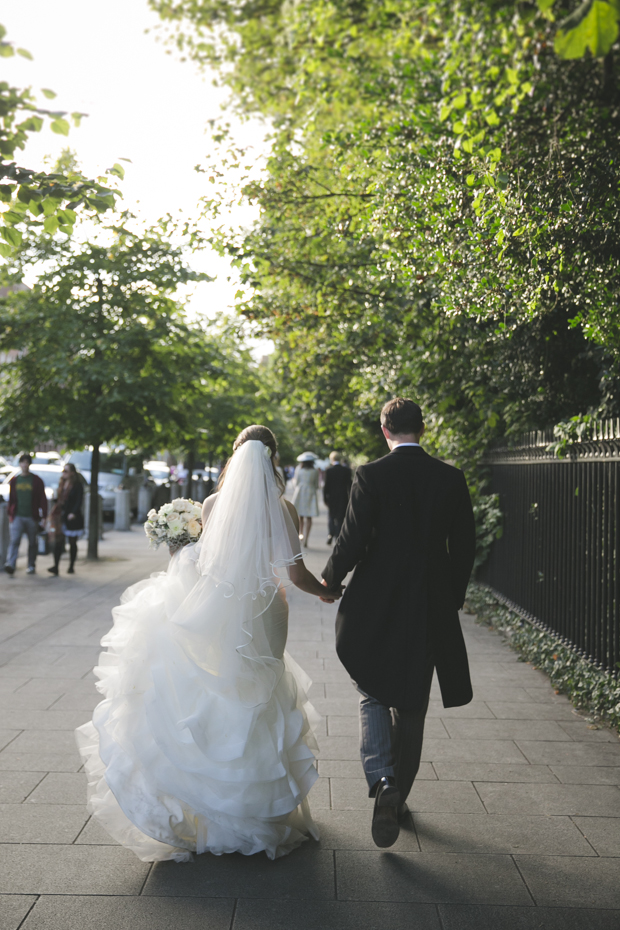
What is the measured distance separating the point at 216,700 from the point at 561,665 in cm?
410

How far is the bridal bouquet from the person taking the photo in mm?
4504

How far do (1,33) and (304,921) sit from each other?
361 centimetres

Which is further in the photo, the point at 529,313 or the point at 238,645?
the point at 529,313

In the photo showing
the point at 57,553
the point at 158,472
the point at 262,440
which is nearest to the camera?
the point at 262,440

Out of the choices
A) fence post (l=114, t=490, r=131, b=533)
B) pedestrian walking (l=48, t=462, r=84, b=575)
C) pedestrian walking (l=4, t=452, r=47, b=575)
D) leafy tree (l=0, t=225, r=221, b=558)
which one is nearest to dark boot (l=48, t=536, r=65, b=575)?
pedestrian walking (l=48, t=462, r=84, b=575)

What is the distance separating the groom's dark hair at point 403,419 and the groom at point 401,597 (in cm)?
12

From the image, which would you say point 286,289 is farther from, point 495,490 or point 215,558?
point 215,558

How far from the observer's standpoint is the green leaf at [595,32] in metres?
2.09

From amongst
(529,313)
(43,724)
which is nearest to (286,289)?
(529,313)

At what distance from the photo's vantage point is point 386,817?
12.0 ft

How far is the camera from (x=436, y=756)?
17.2 feet

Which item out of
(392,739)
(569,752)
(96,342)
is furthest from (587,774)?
(96,342)

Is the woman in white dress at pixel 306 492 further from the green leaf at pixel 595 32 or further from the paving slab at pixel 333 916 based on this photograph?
the green leaf at pixel 595 32

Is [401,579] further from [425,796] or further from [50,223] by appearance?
[50,223]
